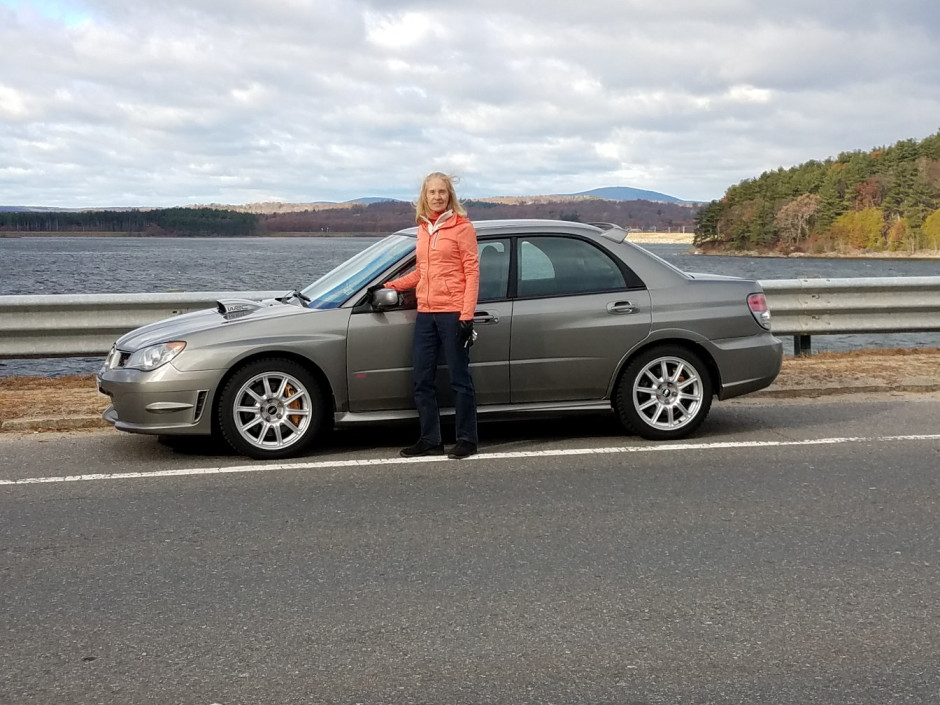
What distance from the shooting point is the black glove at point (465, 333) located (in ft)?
22.1

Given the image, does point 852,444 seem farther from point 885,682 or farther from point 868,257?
point 868,257

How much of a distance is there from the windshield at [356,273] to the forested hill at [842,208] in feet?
500

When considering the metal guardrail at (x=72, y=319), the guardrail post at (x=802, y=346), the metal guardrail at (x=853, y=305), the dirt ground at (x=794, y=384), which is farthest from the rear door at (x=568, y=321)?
the guardrail post at (x=802, y=346)

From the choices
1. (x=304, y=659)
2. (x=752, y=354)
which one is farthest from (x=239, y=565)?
(x=752, y=354)

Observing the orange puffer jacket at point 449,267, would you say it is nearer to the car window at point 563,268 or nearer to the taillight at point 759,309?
the car window at point 563,268

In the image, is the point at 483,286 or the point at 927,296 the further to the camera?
the point at 927,296

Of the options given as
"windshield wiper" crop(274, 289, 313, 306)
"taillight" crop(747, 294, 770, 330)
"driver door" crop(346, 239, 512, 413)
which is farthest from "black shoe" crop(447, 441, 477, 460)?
"taillight" crop(747, 294, 770, 330)

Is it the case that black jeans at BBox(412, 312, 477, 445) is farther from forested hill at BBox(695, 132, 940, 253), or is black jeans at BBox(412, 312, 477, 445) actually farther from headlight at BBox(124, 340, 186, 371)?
forested hill at BBox(695, 132, 940, 253)

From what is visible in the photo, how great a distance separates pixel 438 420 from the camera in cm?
698

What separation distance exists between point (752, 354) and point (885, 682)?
14.4 ft

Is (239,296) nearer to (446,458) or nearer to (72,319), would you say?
(72,319)

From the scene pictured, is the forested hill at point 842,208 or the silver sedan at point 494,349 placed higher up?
the forested hill at point 842,208

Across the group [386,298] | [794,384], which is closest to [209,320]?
[386,298]

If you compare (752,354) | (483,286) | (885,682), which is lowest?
(885,682)
